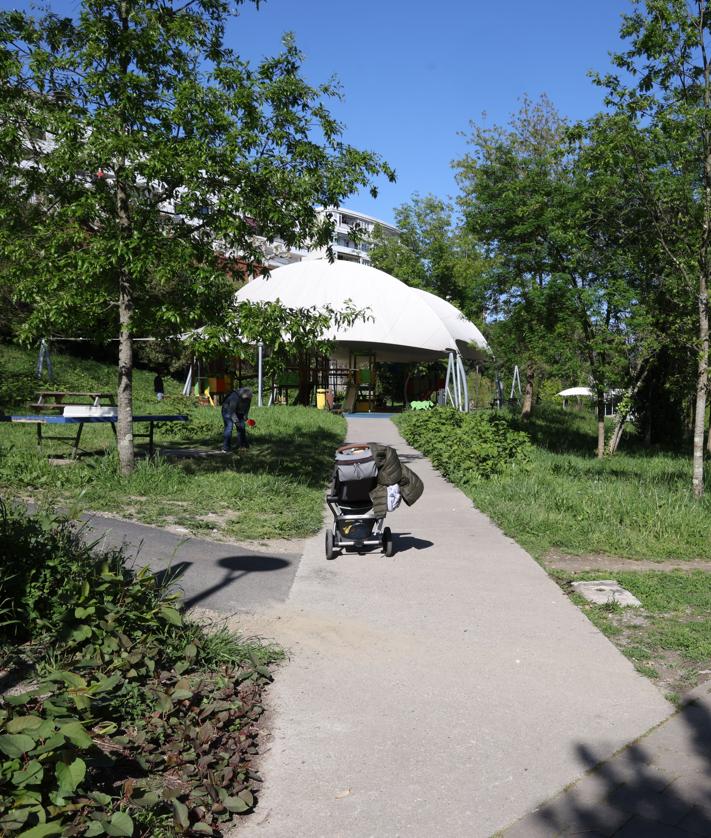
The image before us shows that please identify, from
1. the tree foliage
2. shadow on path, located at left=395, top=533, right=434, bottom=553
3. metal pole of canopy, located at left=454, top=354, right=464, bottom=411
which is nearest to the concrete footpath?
shadow on path, located at left=395, top=533, right=434, bottom=553

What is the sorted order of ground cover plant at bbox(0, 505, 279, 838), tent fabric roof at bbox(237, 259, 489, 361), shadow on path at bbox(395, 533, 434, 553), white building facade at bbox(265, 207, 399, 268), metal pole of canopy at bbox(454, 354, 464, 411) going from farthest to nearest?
tent fabric roof at bbox(237, 259, 489, 361) → metal pole of canopy at bbox(454, 354, 464, 411) → white building facade at bbox(265, 207, 399, 268) → shadow on path at bbox(395, 533, 434, 553) → ground cover plant at bbox(0, 505, 279, 838)

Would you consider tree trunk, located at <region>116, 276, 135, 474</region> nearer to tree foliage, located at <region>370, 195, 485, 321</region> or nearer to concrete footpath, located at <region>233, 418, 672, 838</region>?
concrete footpath, located at <region>233, 418, 672, 838</region>

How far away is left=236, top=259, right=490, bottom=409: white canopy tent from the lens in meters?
31.5

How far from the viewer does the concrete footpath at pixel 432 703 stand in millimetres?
3383

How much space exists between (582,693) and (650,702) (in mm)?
387

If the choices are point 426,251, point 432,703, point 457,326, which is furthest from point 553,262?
point 426,251

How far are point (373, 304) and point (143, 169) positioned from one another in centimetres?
2352

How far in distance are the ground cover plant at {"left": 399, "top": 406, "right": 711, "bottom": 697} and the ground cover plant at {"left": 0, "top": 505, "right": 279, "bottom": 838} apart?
277 cm

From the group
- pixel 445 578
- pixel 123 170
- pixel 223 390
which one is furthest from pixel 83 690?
pixel 223 390

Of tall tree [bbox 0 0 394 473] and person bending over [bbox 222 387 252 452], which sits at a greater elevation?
tall tree [bbox 0 0 394 473]

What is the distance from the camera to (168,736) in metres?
3.73

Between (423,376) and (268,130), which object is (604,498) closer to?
(268,130)

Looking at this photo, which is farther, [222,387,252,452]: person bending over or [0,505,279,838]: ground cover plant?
[222,387,252,452]: person bending over

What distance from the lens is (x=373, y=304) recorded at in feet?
107
